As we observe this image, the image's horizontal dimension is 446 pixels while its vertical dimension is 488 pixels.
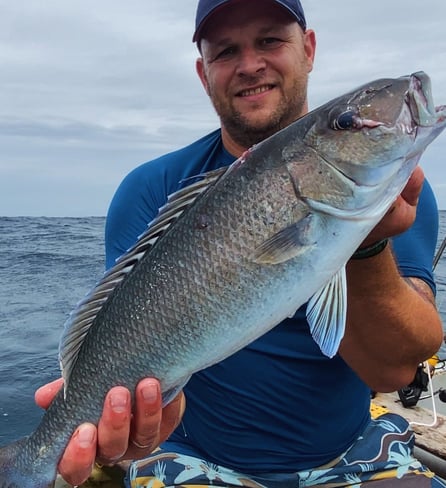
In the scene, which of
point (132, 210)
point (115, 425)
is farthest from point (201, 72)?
point (115, 425)

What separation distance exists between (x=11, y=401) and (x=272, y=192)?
6.01 m

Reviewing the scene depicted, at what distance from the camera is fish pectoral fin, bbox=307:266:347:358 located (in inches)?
81.7

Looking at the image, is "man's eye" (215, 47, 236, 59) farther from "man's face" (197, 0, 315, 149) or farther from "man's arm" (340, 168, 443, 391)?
"man's arm" (340, 168, 443, 391)

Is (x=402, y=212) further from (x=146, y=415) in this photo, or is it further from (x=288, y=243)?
(x=146, y=415)

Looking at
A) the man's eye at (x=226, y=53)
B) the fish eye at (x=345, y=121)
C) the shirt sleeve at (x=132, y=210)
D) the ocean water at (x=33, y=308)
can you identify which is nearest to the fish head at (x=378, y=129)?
the fish eye at (x=345, y=121)

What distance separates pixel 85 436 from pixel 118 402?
0.76 feet

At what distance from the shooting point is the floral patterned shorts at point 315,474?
3008mm

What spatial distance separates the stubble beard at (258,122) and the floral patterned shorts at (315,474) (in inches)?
69.4

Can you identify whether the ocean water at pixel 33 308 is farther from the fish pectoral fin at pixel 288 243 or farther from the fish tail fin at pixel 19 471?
the fish pectoral fin at pixel 288 243

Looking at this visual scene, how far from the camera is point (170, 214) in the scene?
227 cm

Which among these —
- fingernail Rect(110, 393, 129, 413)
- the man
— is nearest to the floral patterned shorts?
the man

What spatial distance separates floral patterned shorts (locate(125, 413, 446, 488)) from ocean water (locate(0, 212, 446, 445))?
325 cm

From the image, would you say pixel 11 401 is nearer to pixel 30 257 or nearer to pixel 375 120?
pixel 375 120

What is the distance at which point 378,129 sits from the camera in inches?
78.2
